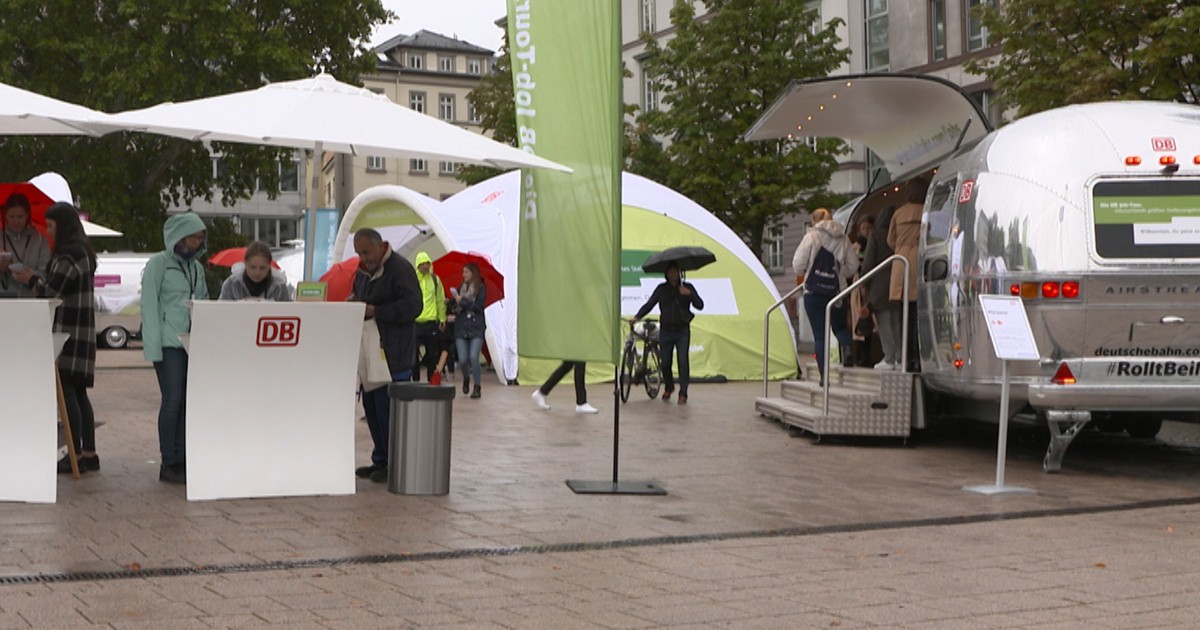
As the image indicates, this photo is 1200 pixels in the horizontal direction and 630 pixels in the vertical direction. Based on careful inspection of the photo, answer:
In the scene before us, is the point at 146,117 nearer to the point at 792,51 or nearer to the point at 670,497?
the point at 670,497

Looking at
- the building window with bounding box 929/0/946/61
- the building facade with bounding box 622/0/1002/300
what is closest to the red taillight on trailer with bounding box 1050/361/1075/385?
the building facade with bounding box 622/0/1002/300

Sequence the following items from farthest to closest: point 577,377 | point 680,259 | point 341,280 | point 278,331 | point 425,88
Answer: point 425,88, point 680,259, point 577,377, point 341,280, point 278,331

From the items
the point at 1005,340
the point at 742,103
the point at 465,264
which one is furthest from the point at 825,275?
the point at 742,103

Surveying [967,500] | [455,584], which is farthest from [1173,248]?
[455,584]

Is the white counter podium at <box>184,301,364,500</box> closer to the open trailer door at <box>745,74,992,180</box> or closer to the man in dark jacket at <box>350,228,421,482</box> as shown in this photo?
the man in dark jacket at <box>350,228,421,482</box>

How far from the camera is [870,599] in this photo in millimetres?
Result: 6617

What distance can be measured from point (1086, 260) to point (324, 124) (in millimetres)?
5648

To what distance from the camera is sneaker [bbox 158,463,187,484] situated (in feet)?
33.2

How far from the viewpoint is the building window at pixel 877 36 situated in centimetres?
4508

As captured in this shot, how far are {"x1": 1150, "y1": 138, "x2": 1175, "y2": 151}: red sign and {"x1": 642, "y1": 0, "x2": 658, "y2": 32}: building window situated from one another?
46997mm

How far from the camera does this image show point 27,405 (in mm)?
9133

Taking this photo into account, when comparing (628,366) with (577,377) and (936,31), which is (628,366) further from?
(936,31)

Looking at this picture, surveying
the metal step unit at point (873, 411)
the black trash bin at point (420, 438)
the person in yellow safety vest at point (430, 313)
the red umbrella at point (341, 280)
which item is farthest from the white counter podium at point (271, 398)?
the person in yellow safety vest at point (430, 313)

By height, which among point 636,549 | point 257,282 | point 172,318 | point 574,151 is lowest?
point 636,549
